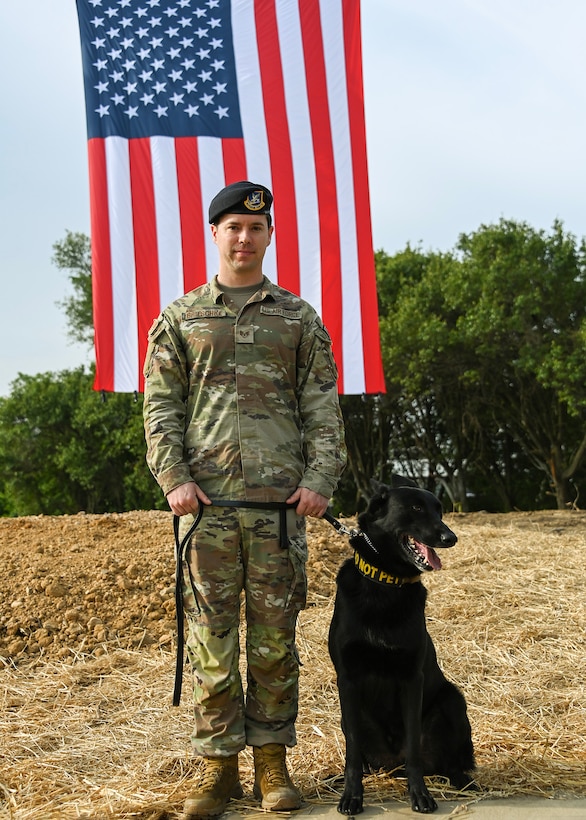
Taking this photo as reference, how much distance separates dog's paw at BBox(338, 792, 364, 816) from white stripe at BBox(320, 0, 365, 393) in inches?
227

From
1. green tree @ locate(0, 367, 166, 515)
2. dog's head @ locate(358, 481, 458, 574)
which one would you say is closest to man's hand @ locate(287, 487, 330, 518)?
dog's head @ locate(358, 481, 458, 574)

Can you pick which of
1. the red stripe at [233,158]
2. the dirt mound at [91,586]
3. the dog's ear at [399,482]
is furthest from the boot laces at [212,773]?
the red stripe at [233,158]

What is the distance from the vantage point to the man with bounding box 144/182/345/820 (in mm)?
2668

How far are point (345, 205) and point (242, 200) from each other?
5.65 metres

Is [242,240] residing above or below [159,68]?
below

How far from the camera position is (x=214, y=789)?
2.62 metres

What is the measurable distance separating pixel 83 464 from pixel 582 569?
18154 mm

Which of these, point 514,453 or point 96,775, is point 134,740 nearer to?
point 96,775

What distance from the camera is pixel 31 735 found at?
367cm

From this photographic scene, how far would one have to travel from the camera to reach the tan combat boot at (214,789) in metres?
2.57

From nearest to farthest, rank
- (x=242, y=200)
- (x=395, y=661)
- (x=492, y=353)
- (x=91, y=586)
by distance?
(x=395, y=661) → (x=242, y=200) → (x=91, y=586) → (x=492, y=353)

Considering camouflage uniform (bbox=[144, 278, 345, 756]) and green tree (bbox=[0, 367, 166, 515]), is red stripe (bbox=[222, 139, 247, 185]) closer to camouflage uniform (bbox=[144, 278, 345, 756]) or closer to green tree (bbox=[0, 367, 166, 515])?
camouflage uniform (bbox=[144, 278, 345, 756])

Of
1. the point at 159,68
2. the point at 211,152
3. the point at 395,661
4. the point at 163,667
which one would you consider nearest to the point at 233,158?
the point at 211,152

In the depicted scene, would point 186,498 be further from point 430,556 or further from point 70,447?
point 70,447
